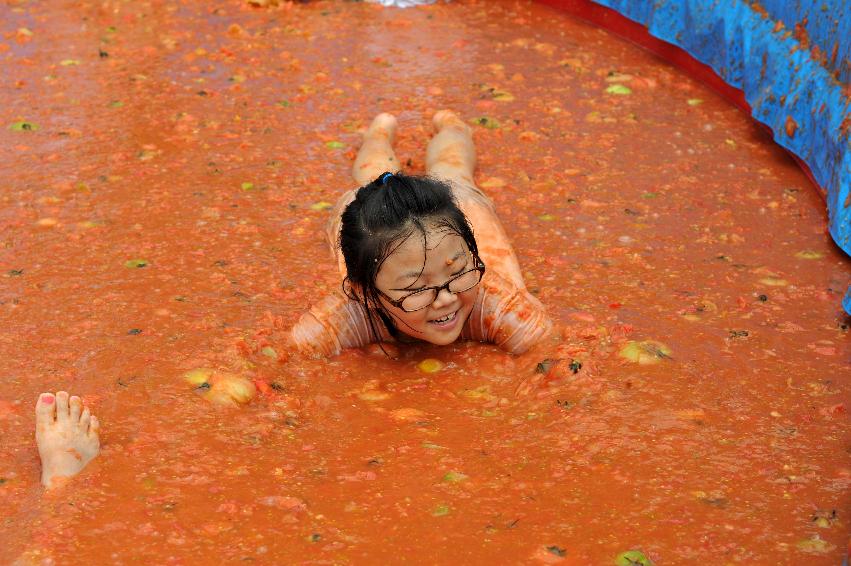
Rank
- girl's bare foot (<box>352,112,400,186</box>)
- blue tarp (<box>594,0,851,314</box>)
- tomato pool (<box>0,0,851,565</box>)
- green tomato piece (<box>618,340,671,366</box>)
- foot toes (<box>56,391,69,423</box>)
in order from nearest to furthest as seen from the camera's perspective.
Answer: tomato pool (<box>0,0,851,565</box>), foot toes (<box>56,391,69,423</box>), green tomato piece (<box>618,340,671,366</box>), blue tarp (<box>594,0,851,314</box>), girl's bare foot (<box>352,112,400,186</box>)

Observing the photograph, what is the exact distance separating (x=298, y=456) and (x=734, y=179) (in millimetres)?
2871

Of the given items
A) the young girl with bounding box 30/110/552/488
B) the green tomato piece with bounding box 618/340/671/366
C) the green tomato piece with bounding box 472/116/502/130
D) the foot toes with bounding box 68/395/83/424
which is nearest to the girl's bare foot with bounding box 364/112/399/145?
the green tomato piece with bounding box 472/116/502/130

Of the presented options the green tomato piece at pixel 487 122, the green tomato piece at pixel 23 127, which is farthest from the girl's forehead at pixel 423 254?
the green tomato piece at pixel 23 127

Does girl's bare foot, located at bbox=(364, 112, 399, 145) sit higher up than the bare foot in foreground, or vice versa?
girl's bare foot, located at bbox=(364, 112, 399, 145)

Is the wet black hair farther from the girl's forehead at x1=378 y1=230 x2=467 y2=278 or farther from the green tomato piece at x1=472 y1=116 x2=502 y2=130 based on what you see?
the green tomato piece at x1=472 y1=116 x2=502 y2=130

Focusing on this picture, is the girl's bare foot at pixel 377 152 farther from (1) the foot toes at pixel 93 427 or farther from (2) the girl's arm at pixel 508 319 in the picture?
(1) the foot toes at pixel 93 427

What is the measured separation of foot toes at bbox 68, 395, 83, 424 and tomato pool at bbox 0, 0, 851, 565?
0.12 metres

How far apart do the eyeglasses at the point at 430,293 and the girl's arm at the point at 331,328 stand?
0.94 ft

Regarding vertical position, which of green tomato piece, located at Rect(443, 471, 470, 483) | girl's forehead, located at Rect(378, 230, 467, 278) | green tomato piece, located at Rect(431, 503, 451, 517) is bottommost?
green tomato piece, located at Rect(443, 471, 470, 483)

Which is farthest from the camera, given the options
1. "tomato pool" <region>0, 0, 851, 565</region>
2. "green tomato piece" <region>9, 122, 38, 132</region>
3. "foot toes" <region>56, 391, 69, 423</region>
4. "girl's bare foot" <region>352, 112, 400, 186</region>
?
"green tomato piece" <region>9, 122, 38, 132</region>

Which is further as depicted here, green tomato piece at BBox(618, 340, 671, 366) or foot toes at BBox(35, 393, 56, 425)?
green tomato piece at BBox(618, 340, 671, 366)

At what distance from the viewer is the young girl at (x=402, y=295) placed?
311cm

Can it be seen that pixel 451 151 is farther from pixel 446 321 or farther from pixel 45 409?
pixel 45 409

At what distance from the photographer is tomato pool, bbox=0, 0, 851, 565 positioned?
2.86 m
